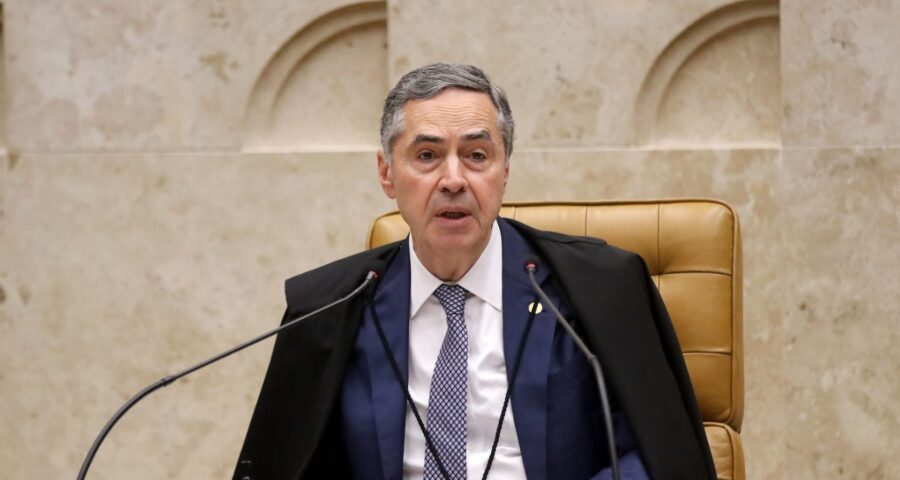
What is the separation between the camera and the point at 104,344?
357 centimetres

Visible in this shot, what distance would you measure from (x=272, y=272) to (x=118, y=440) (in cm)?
73

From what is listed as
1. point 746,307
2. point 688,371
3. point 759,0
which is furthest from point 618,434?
point 759,0

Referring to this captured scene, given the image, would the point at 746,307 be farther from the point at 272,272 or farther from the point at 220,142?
the point at 220,142

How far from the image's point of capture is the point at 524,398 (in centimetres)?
202

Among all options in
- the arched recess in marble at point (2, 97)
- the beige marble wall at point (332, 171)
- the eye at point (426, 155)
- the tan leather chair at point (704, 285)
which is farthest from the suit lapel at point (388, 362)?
the arched recess in marble at point (2, 97)

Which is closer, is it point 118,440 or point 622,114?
point 622,114

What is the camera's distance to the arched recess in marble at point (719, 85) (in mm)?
3115

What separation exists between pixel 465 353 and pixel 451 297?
12 centimetres

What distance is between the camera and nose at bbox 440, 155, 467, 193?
2.05m

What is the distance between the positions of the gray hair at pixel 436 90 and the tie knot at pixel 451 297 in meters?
0.26

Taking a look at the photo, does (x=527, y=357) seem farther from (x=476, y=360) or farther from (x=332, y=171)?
(x=332, y=171)

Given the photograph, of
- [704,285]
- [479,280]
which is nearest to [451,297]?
[479,280]

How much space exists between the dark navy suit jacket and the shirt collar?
2 centimetres

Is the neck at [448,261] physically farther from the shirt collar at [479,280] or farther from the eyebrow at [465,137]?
the eyebrow at [465,137]
